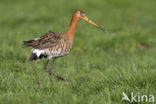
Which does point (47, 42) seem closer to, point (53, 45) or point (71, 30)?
point (53, 45)

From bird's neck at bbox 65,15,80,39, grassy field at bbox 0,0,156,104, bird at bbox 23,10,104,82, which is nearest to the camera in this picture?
grassy field at bbox 0,0,156,104

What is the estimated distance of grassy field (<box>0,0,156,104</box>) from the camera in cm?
550

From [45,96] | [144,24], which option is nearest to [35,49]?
[45,96]

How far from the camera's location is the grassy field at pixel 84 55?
18.1 feet

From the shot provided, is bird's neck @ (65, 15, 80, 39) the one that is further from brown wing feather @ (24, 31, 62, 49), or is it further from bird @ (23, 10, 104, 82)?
brown wing feather @ (24, 31, 62, 49)

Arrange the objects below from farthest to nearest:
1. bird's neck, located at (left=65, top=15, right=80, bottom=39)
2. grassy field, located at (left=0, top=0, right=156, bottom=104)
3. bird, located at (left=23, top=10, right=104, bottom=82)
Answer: bird's neck, located at (left=65, top=15, right=80, bottom=39)
bird, located at (left=23, top=10, right=104, bottom=82)
grassy field, located at (left=0, top=0, right=156, bottom=104)

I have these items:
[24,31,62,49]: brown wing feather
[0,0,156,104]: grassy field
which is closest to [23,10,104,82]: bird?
[24,31,62,49]: brown wing feather

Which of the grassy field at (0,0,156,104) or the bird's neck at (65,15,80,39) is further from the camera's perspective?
the bird's neck at (65,15,80,39)

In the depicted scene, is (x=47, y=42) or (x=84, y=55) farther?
(x=84, y=55)

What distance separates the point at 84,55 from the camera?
9.47 m

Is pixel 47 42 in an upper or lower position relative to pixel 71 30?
lower

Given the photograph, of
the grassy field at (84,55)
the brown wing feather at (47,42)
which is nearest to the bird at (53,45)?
the brown wing feather at (47,42)

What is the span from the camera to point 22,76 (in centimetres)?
696

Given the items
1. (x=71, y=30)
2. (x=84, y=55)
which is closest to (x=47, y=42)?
(x=71, y=30)
